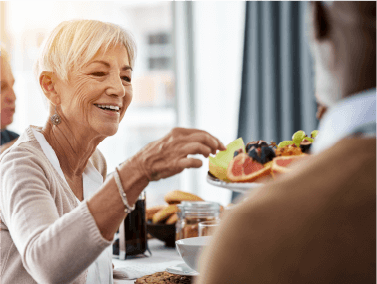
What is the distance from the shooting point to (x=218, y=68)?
3408 millimetres

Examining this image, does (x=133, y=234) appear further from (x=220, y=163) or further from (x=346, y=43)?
(x=346, y=43)

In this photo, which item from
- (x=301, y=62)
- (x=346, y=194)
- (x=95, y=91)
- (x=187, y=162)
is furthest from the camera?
(x=301, y=62)

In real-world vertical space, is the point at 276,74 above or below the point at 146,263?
above

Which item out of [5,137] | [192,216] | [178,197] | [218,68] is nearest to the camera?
[192,216]

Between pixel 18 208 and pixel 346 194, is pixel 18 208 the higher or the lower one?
the lower one

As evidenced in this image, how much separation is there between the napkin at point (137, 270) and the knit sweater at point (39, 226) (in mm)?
174

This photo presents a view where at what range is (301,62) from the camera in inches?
120

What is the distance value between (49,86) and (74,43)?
166 mm

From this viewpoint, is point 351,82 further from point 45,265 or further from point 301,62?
point 301,62

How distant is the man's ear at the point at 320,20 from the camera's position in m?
0.47

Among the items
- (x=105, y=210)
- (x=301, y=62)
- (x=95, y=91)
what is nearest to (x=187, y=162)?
(x=105, y=210)

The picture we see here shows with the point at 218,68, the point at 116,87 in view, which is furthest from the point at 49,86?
the point at 218,68

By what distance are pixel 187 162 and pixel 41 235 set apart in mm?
333

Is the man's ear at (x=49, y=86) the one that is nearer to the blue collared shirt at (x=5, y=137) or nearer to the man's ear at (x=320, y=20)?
Result: the man's ear at (x=320, y=20)
